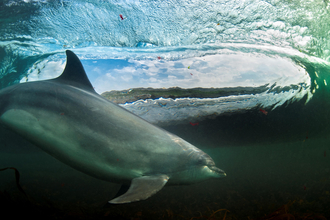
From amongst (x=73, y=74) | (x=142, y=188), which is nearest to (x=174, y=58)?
(x=73, y=74)

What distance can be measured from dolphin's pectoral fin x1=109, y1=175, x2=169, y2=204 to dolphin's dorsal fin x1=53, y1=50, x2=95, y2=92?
2401mm

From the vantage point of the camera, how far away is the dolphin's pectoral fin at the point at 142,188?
2.39 metres

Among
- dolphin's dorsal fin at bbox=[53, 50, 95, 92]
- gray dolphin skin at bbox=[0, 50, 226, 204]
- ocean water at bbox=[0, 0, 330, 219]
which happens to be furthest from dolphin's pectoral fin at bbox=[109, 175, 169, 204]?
dolphin's dorsal fin at bbox=[53, 50, 95, 92]

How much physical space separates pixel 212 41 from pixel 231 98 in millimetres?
5534

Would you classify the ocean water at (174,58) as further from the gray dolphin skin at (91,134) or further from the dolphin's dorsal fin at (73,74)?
the dolphin's dorsal fin at (73,74)

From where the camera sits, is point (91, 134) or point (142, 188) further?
point (91, 134)

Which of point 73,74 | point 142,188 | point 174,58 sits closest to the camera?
point 142,188

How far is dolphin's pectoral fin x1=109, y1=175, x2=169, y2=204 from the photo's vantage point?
2.39m

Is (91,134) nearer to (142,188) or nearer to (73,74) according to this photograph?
(142,188)

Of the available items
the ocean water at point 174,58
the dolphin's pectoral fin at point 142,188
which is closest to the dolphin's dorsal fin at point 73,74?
the dolphin's pectoral fin at point 142,188

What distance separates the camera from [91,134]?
2850 mm

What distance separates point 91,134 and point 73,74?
69.6 inches

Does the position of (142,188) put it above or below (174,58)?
below

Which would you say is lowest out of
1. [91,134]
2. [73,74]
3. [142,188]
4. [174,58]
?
[142,188]
